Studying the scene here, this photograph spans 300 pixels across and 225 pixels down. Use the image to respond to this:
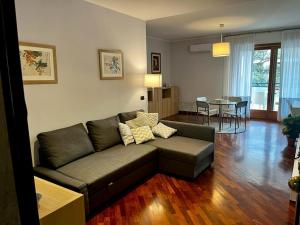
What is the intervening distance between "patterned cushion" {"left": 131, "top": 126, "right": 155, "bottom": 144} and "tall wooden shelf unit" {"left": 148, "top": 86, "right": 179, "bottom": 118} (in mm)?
2629

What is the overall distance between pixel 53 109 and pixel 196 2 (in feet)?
7.92

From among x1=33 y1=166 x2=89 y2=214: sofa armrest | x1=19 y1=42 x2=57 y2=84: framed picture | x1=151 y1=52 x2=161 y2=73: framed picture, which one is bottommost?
x1=33 y1=166 x2=89 y2=214: sofa armrest

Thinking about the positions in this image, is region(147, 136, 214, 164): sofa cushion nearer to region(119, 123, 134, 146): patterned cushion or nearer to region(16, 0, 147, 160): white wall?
region(119, 123, 134, 146): patterned cushion

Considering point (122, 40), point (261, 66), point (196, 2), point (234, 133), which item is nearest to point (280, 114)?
point (261, 66)

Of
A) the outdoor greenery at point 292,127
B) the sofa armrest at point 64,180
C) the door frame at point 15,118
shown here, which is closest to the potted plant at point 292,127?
the outdoor greenery at point 292,127

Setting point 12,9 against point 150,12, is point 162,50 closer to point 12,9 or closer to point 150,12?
point 150,12

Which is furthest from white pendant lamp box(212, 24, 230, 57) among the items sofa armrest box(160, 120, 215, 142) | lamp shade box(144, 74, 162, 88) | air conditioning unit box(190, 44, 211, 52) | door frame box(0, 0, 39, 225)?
door frame box(0, 0, 39, 225)

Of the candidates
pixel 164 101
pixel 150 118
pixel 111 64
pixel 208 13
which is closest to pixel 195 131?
pixel 150 118

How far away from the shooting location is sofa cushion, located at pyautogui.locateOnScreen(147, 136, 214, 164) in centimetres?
291

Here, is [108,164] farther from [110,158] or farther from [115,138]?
[115,138]

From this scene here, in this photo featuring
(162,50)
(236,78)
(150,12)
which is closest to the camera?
(150,12)

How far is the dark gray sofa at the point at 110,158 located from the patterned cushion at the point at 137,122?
0.49 ft

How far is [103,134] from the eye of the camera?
307 cm

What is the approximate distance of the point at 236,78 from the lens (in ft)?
21.3
